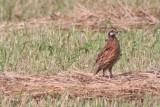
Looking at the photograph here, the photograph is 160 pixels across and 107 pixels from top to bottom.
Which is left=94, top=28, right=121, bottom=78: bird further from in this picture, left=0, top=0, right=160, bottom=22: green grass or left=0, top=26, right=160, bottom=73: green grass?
left=0, top=0, right=160, bottom=22: green grass

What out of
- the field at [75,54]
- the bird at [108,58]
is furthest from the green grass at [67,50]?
the bird at [108,58]

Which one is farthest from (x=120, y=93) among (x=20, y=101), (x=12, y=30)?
(x=12, y=30)

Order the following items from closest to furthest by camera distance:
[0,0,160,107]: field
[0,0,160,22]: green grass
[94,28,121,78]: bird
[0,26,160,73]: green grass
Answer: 1. [0,0,160,107]: field
2. [94,28,121,78]: bird
3. [0,26,160,73]: green grass
4. [0,0,160,22]: green grass

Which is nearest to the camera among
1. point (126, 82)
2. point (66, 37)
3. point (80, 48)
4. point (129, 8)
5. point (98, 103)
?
point (98, 103)

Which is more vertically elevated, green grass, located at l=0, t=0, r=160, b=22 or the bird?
the bird

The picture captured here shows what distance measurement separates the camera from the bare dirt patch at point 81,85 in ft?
28.0

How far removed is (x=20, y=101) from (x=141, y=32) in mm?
4650

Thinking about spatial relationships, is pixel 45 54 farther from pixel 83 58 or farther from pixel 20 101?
pixel 20 101

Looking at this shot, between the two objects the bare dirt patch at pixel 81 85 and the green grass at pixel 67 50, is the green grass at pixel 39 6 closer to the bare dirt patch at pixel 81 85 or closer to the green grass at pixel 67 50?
the green grass at pixel 67 50

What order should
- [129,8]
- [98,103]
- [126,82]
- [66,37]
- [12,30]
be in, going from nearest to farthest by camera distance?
[98,103] < [126,82] < [66,37] < [12,30] < [129,8]

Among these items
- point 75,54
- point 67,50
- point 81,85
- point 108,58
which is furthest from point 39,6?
point 81,85

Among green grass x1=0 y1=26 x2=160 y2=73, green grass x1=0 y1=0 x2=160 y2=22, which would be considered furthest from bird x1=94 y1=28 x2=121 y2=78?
green grass x1=0 y1=0 x2=160 y2=22

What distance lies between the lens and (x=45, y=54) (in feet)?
→ 36.2

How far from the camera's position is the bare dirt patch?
336 inches
